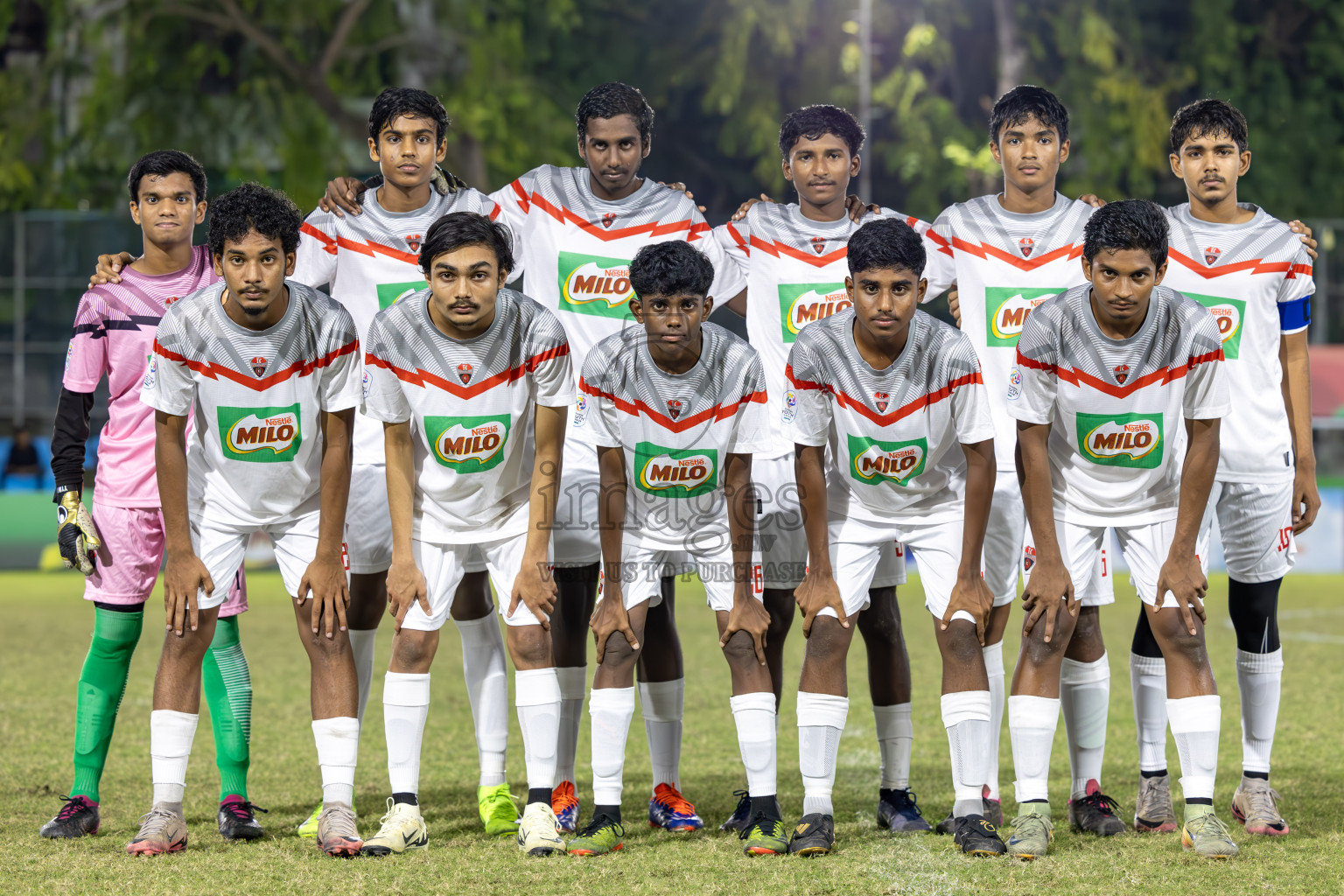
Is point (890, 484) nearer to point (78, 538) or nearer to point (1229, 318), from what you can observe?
point (1229, 318)

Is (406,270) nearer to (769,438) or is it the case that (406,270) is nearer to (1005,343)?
(769,438)

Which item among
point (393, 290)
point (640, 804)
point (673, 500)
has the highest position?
point (393, 290)

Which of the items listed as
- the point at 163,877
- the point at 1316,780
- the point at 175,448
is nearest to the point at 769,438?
the point at 175,448

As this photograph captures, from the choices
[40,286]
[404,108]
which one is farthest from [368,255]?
[40,286]

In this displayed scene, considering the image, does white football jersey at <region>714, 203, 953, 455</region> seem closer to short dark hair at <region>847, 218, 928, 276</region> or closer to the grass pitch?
short dark hair at <region>847, 218, 928, 276</region>

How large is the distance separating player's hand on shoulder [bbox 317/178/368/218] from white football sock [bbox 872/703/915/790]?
257 centimetres

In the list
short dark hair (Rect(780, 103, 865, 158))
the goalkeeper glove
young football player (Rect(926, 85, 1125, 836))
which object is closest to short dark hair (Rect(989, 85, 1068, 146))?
young football player (Rect(926, 85, 1125, 836))

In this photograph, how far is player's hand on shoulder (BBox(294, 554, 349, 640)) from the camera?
4.56m

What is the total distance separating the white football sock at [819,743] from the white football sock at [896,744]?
1.34 feet

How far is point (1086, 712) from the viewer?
16.0 feet

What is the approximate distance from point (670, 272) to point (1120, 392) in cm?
144

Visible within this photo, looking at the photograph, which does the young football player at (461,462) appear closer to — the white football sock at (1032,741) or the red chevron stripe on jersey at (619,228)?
the red chevron stripe on jersey at (619,228)

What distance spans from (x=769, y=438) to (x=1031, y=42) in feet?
60.5

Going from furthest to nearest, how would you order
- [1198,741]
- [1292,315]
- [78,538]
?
[1292,315] → [78,538] → [1198,741]
